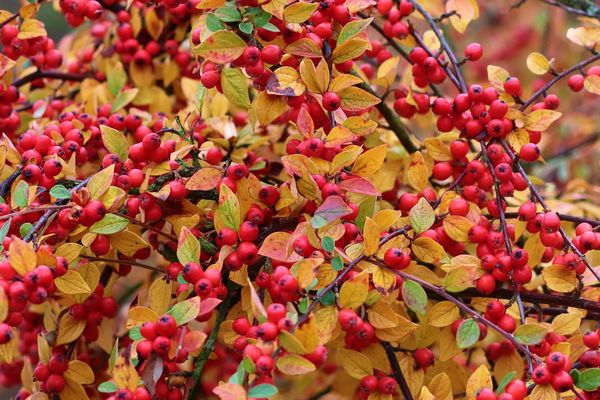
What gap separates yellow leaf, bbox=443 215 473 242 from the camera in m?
0.98

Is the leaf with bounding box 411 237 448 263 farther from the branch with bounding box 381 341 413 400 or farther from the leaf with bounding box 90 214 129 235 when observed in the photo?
the leaf with bounding box 90 214 129 235

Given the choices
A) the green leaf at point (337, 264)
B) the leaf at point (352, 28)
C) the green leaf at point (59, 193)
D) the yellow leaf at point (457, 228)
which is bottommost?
the yellow leaf at point (457, 228)

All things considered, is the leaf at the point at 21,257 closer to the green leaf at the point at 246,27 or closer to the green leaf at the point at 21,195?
the green leaf at the point at 21,195

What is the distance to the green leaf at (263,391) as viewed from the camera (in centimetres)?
75

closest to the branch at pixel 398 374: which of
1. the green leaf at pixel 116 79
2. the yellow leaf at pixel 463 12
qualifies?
the yellow leaf at pixel 463 12

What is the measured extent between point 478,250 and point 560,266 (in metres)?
0.11

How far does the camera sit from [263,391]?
0.75 m

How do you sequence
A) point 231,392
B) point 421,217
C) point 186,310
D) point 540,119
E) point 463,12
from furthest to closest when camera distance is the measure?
point 463,12
point 540,119
point 421,217
point 186,310
point 231,392

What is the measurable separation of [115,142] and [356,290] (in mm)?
431

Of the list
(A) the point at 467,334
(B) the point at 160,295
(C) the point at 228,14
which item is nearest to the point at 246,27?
(C) the point at 228,14

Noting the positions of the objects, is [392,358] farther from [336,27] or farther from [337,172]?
[336,27]

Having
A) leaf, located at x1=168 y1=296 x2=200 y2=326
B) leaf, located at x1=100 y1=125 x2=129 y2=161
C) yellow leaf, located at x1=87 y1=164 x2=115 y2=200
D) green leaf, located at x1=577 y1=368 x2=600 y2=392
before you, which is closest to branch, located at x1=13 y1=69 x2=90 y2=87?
leaf, located at x1=100 y1=125 x2=129 y2=161

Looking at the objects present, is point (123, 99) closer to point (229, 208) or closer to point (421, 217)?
point (229, 208)

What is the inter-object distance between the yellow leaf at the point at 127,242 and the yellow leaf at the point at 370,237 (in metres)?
0.33
